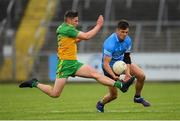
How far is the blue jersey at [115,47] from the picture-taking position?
52.7ft

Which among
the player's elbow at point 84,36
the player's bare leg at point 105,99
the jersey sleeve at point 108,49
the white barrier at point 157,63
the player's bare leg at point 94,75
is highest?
the player's elbow at point 84,36

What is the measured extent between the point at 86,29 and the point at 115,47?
18.4 m

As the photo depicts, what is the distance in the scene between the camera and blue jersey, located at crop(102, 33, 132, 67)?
16.1 metres

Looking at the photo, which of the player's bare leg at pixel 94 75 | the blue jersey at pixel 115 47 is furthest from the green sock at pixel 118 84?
the blue jersey at pixel 115 47

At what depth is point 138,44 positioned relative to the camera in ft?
112

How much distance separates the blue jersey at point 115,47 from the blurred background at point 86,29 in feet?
52.7

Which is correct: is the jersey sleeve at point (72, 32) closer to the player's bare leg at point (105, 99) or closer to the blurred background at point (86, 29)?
the player's bare leg at point (105, 99)

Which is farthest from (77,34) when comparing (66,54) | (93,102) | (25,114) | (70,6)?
(70,6)

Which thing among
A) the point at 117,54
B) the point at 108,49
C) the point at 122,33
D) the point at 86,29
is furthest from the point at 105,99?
the point at 86,29

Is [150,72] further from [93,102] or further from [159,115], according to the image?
[159,115]

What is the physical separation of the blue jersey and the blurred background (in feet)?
52.7

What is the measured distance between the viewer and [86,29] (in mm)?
34594

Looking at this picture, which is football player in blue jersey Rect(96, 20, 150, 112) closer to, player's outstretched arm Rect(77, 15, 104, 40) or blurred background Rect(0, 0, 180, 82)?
player's outstretched arm Rect(77, 15, 104, 40)

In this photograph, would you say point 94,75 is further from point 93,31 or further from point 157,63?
point 157,63
